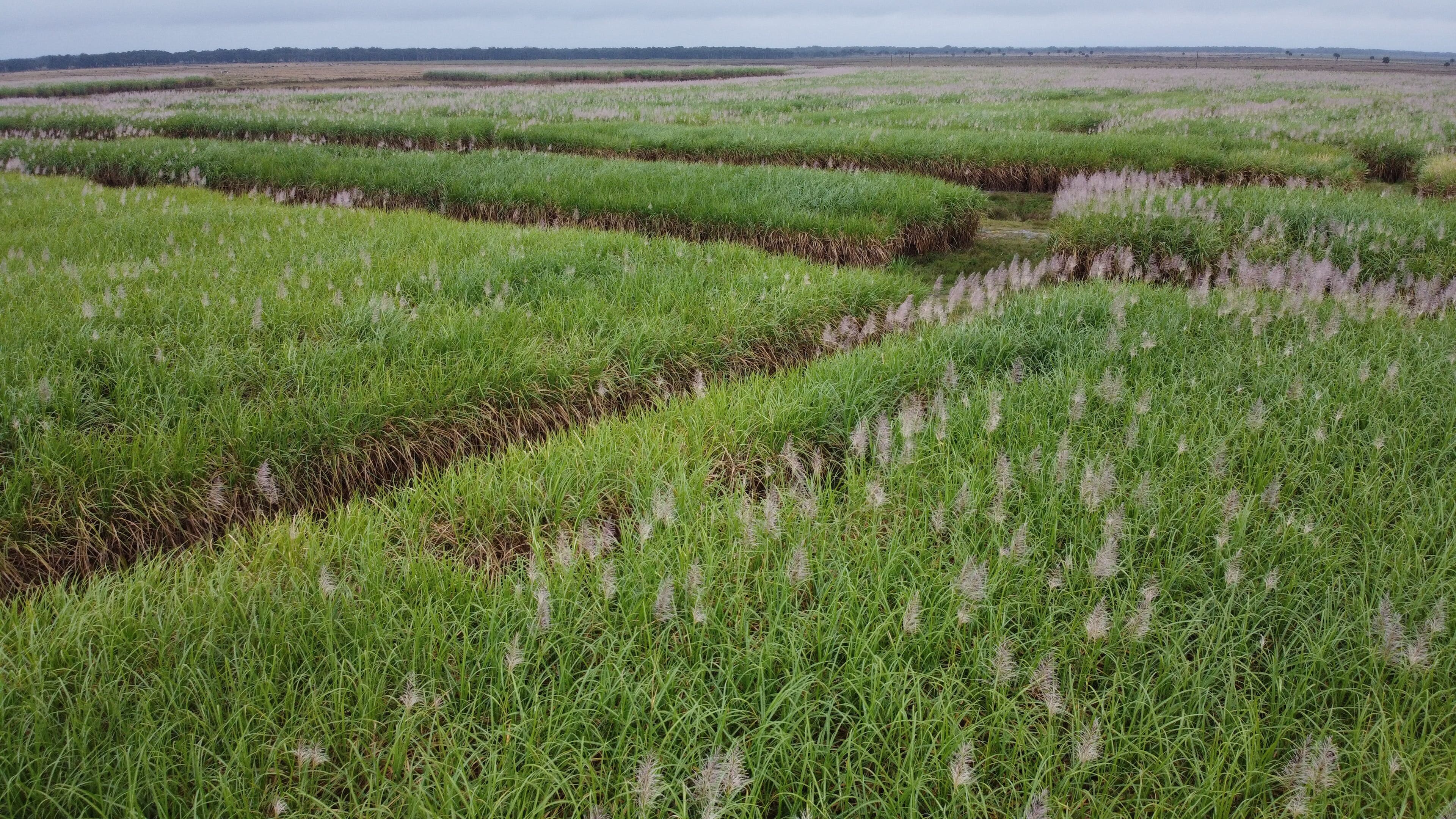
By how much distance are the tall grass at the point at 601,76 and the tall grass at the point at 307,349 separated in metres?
57.7

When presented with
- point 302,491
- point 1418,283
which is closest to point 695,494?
point 302,491

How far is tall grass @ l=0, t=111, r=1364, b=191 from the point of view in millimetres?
14875

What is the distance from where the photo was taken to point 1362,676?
2600 mm

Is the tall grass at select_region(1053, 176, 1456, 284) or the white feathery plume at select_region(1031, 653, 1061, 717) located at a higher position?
the tall grass at select_region(1053, 176, 1456, 284)

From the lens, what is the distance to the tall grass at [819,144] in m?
14.9

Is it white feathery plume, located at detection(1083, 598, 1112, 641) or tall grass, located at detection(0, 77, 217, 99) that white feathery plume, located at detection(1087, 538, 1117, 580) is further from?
tall grass, located at detection(0, 77, 217, 99)

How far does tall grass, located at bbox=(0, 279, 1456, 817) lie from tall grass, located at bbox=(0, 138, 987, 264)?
22.6 ft

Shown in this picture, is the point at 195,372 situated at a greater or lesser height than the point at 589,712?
greater

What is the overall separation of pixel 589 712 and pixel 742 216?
9292 millimetres

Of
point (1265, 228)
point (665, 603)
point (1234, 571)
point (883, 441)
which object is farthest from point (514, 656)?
point (1265, 228)

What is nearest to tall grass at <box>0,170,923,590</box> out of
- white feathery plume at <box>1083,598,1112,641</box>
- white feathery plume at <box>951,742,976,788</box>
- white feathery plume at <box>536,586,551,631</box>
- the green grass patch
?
white feathery plume at <box>536,586,551,631</box>

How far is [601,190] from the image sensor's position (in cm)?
1241

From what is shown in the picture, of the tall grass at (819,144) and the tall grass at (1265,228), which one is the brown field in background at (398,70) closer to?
the tall grass at (819,144)

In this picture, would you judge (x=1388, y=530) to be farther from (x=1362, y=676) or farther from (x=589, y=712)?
(x=589, y=712)
